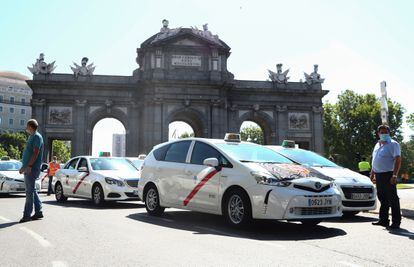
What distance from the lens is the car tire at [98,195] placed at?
12.9 metres

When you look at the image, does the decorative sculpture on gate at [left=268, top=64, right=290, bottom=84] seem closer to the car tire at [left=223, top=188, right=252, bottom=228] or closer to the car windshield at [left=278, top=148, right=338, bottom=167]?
the car windshield at [left=278, top=148, right=338, bottom=167]

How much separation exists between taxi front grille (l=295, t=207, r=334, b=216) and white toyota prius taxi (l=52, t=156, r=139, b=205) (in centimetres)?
652

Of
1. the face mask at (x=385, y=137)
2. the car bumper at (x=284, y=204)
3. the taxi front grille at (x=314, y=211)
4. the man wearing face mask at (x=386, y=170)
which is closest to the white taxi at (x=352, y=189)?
the man wearing face mask at (x=386, y=170)

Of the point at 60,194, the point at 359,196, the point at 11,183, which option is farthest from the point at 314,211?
the point at 11,183

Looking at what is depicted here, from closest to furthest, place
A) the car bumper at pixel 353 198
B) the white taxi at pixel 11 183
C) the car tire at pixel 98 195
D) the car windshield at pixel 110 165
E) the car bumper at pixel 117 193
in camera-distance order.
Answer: the car bumper at pixel 353 198 < the car bumper at pixel 117 193 < the car tire at pixel 98 195 < the car windshield at pixel 110 165 < the white taxi at pixel 11 183

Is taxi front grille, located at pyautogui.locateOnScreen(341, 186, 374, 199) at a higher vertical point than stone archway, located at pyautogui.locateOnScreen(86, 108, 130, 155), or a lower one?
lower

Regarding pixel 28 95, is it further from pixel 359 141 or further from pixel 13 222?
pixel 13 222

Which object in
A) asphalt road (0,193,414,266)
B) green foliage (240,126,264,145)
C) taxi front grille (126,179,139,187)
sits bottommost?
asphalt road (0,193,414,266)

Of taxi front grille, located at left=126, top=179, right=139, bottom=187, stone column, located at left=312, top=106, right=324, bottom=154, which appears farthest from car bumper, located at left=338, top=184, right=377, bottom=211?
stone column, located at left=312, top=106, right=324, bottom=154

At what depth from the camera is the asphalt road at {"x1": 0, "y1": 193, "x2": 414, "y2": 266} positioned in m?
5.33

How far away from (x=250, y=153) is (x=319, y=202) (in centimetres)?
182

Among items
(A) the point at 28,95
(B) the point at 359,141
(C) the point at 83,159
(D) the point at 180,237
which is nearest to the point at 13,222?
(D) the point at 180,237

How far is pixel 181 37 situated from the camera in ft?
122

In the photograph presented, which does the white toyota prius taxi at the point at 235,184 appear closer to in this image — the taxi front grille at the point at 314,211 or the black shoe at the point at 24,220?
the taxi front grille at the point at 314,211
